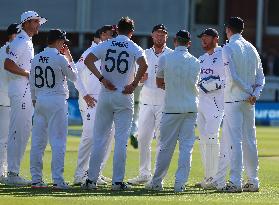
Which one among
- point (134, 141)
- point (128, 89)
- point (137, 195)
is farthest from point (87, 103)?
point (134, 141)

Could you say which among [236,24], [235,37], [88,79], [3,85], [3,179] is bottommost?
[3,179]

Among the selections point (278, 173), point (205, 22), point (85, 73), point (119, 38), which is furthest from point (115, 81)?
point (205, 22)

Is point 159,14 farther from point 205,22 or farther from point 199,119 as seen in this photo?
point 199,119

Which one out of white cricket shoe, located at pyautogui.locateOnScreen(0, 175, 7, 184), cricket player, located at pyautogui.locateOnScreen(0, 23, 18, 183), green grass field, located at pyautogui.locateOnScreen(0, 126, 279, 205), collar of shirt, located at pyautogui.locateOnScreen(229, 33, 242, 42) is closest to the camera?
green grass field, located at pyautogui.locateOnScreen(0, 126, 279, 205)

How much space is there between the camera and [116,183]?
15.2 meters

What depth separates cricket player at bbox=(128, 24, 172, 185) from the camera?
55.6ft

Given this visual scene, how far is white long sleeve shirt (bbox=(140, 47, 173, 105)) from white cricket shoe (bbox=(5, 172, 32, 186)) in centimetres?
243

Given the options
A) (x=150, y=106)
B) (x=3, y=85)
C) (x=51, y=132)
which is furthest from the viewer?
(x=150, y=106)

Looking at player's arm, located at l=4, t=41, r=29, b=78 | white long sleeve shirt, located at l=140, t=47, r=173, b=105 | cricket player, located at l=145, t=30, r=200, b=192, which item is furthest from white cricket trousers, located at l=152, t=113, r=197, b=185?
player's arm, located at l=4, t=41, r=29, b=78

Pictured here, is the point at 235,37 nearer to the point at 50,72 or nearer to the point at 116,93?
the point at 116,93

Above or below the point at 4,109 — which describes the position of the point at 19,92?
Answer: above

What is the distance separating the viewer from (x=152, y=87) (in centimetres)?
1695

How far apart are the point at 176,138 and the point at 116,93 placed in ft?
3.54

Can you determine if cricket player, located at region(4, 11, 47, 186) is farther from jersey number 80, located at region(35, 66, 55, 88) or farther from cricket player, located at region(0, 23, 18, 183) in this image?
jersey number 80, located at region(35, 66, 55, 88)
